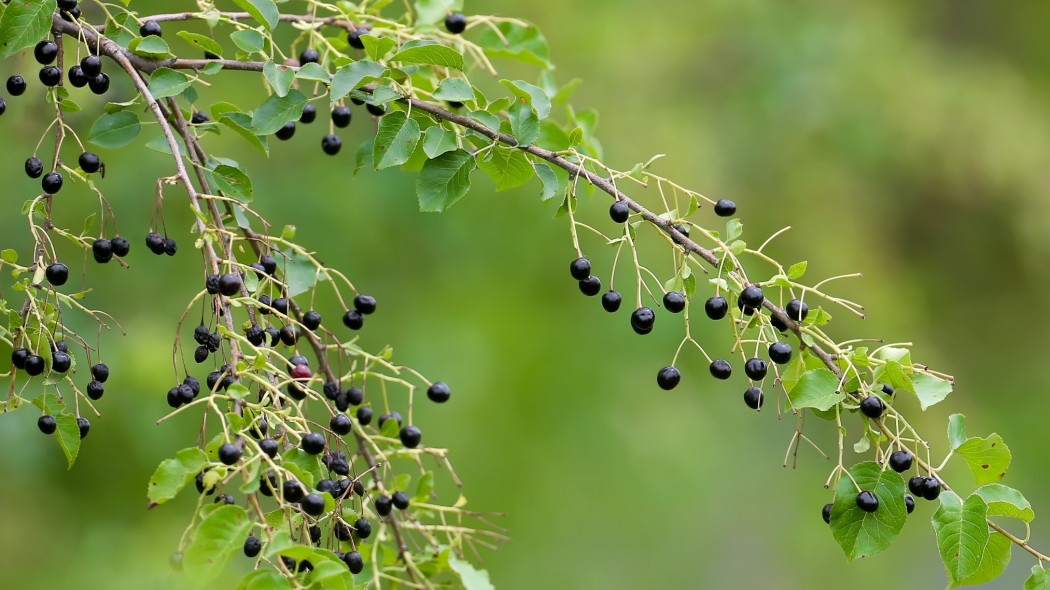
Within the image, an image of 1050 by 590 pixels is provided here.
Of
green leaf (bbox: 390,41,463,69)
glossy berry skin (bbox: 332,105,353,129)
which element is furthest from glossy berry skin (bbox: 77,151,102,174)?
green leaf (bbox: 390,41,463,69)

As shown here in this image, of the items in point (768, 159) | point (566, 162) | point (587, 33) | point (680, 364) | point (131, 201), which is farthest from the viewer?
point (768, 159)

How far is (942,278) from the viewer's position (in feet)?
28.6

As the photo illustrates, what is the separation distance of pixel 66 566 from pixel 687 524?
371cm

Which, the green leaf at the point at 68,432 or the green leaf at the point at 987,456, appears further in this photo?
the green leaf at the point at 68,432

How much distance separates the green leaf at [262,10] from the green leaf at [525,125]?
0.44 m

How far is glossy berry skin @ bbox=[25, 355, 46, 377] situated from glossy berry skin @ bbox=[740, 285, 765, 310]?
1.08 metres

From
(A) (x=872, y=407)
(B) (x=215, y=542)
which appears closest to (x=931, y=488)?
(A) (x=872, y=407)

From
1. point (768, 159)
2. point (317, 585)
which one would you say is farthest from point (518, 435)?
point (317, 585)

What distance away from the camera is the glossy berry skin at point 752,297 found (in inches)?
55.1

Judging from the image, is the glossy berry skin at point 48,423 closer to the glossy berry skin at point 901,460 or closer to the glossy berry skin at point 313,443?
the glossy berry skin at point 313,443

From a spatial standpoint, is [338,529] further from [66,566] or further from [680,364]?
[680,364]

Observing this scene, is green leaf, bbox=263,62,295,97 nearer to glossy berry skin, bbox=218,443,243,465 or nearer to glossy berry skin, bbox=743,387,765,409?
glossy berry skin, bbox=218,443,243,465

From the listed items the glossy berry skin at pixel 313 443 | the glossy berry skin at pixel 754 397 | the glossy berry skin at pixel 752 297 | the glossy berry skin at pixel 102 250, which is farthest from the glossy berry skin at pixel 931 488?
the glossy berry skin at pixel 102 250

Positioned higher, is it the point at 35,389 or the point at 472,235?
the point at 472,235
